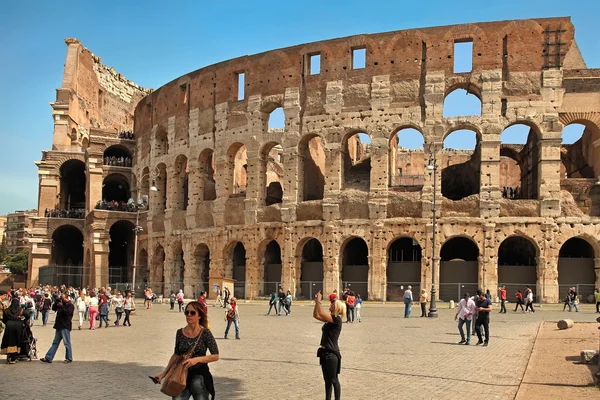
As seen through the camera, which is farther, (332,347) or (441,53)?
(441,53)

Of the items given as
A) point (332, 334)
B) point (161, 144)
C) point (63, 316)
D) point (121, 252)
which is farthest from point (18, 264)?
point (332, 334)

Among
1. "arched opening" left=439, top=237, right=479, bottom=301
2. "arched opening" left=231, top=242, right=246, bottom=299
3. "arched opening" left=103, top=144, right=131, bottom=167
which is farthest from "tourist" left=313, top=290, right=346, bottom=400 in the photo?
"arched opening" left=103, top=144, right=131, bottom=167

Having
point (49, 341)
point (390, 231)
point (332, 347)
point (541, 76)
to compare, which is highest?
point (541, 76)

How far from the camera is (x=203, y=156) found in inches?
1714

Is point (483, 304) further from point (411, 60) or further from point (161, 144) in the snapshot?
point (161, 144)

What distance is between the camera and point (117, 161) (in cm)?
5219

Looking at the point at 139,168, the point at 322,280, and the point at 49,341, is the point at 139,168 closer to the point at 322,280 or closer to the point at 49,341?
the point at 322,280

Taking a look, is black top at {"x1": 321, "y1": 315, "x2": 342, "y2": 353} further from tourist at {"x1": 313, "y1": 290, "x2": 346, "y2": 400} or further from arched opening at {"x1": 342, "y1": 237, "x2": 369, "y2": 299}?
arched opening at {"x1": 342, "y1": 237, "x2": 369, "y2": 299}

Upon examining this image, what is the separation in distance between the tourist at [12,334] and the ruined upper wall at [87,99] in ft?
137

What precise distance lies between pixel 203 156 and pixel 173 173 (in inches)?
123

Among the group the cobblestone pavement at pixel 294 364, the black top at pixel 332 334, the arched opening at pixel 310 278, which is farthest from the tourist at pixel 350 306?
the black top at pixel 332 334

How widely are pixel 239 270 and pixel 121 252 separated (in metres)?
16.1

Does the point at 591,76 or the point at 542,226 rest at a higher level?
the point at 591,76

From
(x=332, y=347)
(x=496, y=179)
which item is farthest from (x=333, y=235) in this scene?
(x=332, y=347)
